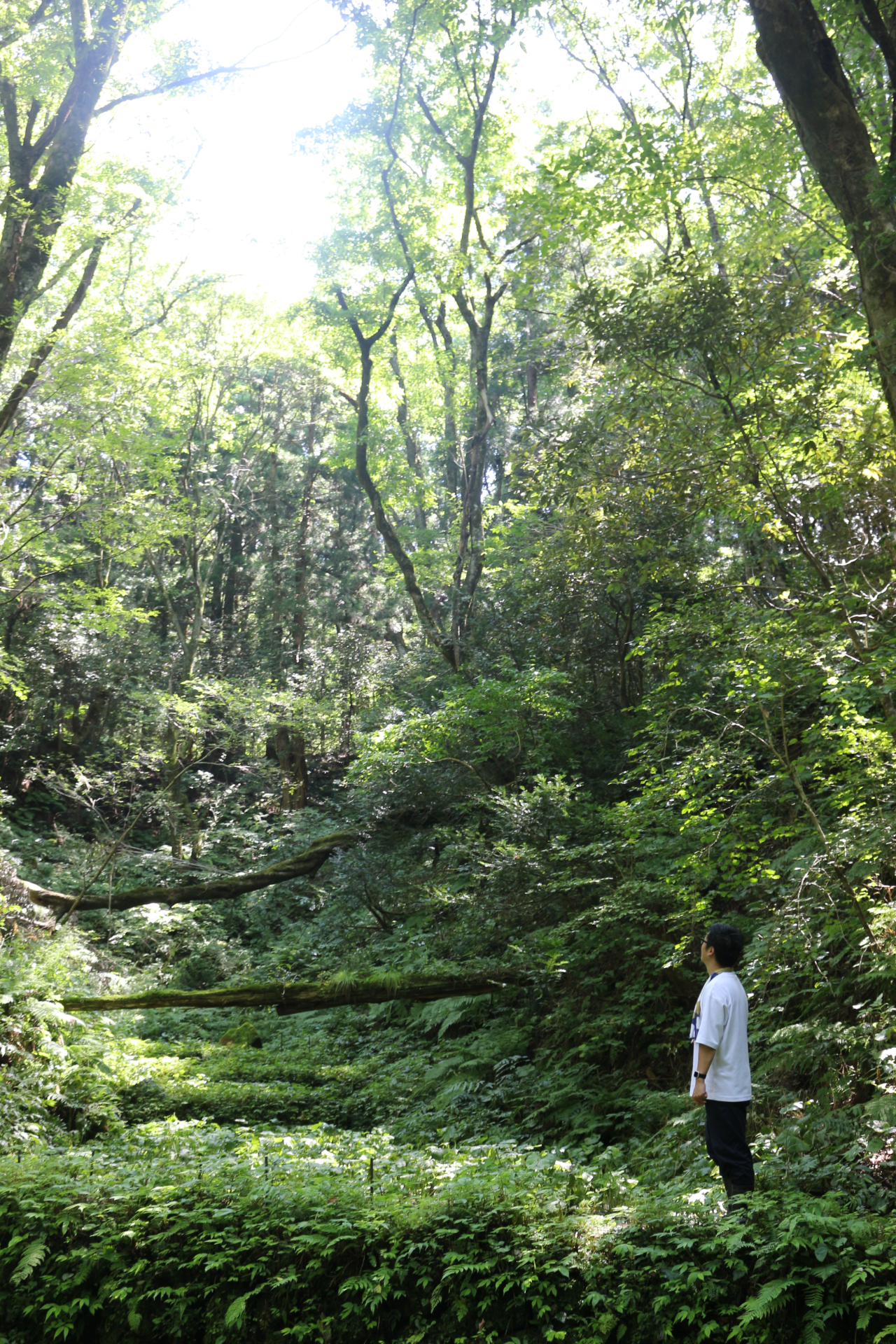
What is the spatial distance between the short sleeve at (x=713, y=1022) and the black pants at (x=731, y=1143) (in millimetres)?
243

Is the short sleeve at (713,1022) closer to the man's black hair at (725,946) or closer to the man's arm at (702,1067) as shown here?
the man's arm at (702,1067)

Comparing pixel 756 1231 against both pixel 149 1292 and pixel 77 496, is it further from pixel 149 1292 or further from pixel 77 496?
pixel 77 496

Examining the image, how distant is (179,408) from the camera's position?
19312 mm

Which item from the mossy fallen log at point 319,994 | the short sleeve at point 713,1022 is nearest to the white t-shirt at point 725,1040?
the short sleeve at point 713,1022

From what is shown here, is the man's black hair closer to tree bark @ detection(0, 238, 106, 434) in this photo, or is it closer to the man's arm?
the man's arm

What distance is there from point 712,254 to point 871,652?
4035 millimetres

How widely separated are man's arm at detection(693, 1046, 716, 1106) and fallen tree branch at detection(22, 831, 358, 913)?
33.9ft

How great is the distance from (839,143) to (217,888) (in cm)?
1287

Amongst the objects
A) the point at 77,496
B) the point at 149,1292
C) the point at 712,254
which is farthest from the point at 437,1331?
the point at 77,496

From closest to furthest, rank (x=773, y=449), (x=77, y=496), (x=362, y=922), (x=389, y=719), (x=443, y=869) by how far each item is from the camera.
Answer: (x=773, y=449) → (x=443, y=869) → (x=362, y=922) → (x=389, y=719) → (x=77, y=496)

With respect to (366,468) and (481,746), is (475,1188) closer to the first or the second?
(481,746)

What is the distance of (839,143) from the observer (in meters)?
4.92

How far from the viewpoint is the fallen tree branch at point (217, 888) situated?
12.0 meters

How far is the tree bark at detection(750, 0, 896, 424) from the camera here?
4.70m
